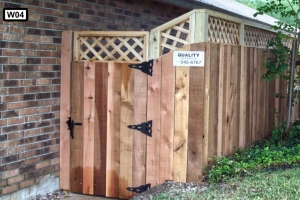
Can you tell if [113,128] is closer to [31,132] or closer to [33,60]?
[31,132]

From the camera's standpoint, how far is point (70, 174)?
6.90m

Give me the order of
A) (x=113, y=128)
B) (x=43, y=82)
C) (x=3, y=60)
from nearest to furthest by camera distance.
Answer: (x=3, y=60)
(x=43, y=82)
(x=113, y=128)

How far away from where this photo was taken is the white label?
581cm

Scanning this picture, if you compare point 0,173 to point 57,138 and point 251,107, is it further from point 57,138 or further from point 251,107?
point 251,107

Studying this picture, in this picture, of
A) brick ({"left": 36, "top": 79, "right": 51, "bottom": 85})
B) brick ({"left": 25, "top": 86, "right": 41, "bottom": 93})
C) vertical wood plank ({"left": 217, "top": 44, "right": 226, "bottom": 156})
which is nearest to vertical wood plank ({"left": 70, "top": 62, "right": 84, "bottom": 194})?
brick ({"left": 36, "top": 79, "right": 51, "bottom": 85})

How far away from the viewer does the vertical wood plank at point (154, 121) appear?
6336 mm

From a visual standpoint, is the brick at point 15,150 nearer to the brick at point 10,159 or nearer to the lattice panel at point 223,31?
the brick at point 10,159

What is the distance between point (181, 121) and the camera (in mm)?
6215

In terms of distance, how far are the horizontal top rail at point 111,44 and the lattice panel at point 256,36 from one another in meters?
2.36

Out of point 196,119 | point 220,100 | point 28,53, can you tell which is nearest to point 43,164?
point 28,53

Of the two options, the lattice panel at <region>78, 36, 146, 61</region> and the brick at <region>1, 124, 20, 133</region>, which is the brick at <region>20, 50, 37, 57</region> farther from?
the brick at <region>1, 124, 20, 133</region>

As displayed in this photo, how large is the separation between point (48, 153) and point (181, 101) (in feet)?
6.69

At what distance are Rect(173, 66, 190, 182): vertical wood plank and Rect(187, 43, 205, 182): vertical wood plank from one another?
0.05 m

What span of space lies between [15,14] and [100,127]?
1921 millimetres
